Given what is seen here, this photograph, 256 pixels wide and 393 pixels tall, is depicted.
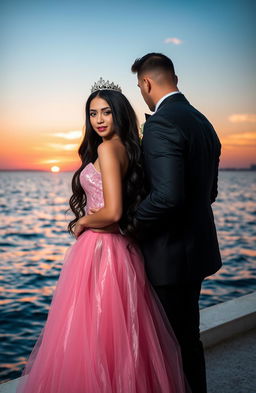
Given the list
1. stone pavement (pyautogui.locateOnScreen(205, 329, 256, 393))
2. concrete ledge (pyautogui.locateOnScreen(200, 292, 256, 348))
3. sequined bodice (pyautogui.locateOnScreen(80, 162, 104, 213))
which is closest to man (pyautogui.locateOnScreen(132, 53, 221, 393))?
sequined bodice (pyautogui.locateOnScreen(80, 162, 104, 213))

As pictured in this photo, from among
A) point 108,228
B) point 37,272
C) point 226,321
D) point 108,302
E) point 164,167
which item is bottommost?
point 37,272

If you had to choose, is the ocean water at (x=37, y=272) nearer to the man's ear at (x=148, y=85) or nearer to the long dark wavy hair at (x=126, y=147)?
the long dark wavy hair at (x=126, y=147)

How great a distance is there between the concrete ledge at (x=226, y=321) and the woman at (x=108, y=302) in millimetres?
985

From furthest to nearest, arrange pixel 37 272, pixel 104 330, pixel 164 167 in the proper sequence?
1. pixel 37 272
2. pixel 104 330
3. pixel 164 167

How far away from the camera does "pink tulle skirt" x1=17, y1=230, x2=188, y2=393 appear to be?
1750mm

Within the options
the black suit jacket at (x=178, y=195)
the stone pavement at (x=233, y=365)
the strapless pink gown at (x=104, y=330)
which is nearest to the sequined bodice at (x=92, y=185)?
the strapless pink gown at (x=104, y=330)

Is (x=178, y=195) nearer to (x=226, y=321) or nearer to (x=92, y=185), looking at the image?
(x=92, y=185)

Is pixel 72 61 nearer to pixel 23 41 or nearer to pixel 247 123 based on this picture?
pixel 23 41

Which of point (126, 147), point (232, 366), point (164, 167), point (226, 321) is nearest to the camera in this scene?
point (164, 167)

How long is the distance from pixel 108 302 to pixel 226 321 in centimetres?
138

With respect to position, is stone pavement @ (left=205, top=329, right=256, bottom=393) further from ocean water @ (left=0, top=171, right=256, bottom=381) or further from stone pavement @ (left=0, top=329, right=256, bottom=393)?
ocean water @ (left=0, top=171, right=256, bottom=381)

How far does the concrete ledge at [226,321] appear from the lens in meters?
2.83

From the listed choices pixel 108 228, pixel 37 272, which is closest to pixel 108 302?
pixel 108 228

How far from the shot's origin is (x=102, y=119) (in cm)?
196
